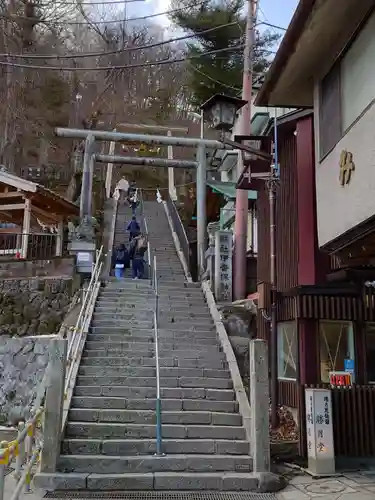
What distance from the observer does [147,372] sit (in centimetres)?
1018

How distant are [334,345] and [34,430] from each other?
20.2 feet

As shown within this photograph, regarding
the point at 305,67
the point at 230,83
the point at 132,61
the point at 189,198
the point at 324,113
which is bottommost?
the point at 324,113

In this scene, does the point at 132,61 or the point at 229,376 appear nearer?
the point at 229,376

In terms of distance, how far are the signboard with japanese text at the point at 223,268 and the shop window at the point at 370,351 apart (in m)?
5.11

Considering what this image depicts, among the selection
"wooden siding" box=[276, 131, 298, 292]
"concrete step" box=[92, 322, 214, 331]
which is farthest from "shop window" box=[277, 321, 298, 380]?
"concrete step" box=[92, 322, 214, 331]

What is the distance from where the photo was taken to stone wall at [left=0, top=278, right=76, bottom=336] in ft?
46.7

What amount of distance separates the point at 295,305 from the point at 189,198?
24367mm

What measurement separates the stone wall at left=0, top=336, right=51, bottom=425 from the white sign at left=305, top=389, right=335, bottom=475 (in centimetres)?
736

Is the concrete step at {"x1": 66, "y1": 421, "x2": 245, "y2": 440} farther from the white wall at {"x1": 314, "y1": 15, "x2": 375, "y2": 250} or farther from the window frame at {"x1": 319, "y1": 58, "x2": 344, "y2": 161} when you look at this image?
the window frame at {"x1": 319, "y1": 58, "x2": 344, "y2": 161}

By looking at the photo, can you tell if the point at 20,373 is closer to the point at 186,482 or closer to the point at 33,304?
the point at 33,304

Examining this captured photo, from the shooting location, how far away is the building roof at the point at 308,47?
5914 millimetres

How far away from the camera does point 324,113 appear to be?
7203mm

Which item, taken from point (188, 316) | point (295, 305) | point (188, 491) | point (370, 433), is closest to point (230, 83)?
point (188, 316)

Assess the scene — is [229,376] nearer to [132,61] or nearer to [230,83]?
[230,83]
